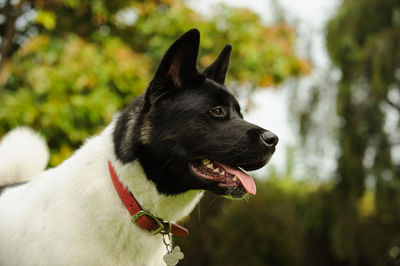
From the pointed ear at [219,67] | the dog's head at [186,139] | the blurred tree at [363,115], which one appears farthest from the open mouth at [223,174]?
the blurred tree at [363,115]

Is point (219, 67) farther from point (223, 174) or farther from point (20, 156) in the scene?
point (20, 156)

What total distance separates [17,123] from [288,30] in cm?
421

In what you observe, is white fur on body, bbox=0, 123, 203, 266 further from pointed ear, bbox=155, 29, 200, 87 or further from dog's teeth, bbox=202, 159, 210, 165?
pointed ear, bbox=155, 29, 200, 87

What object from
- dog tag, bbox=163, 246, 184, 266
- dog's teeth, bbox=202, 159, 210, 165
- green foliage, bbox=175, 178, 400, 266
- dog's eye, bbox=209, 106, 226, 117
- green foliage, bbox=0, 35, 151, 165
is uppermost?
dog's eye, bbox=209, 106, 226, 117

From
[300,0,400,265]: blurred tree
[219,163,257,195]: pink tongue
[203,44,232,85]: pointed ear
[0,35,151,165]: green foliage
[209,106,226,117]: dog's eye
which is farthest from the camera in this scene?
[300,0,400,265]: blurred tree

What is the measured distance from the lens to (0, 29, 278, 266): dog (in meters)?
2.02

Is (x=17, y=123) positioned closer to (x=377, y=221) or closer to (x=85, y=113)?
(x=85, y=113)

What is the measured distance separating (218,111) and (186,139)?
0.91 feet

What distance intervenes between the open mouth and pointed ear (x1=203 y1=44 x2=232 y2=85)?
2.31 feet

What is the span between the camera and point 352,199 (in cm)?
677

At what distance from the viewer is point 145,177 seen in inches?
82.5

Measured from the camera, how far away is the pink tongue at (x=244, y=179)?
210 cm

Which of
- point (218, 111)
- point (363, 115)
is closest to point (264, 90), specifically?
point (363, 115)

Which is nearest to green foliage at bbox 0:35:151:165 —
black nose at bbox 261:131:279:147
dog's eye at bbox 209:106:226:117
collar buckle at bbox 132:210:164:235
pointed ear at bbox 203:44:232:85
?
pointed ear at bbox 203:44:232:85
